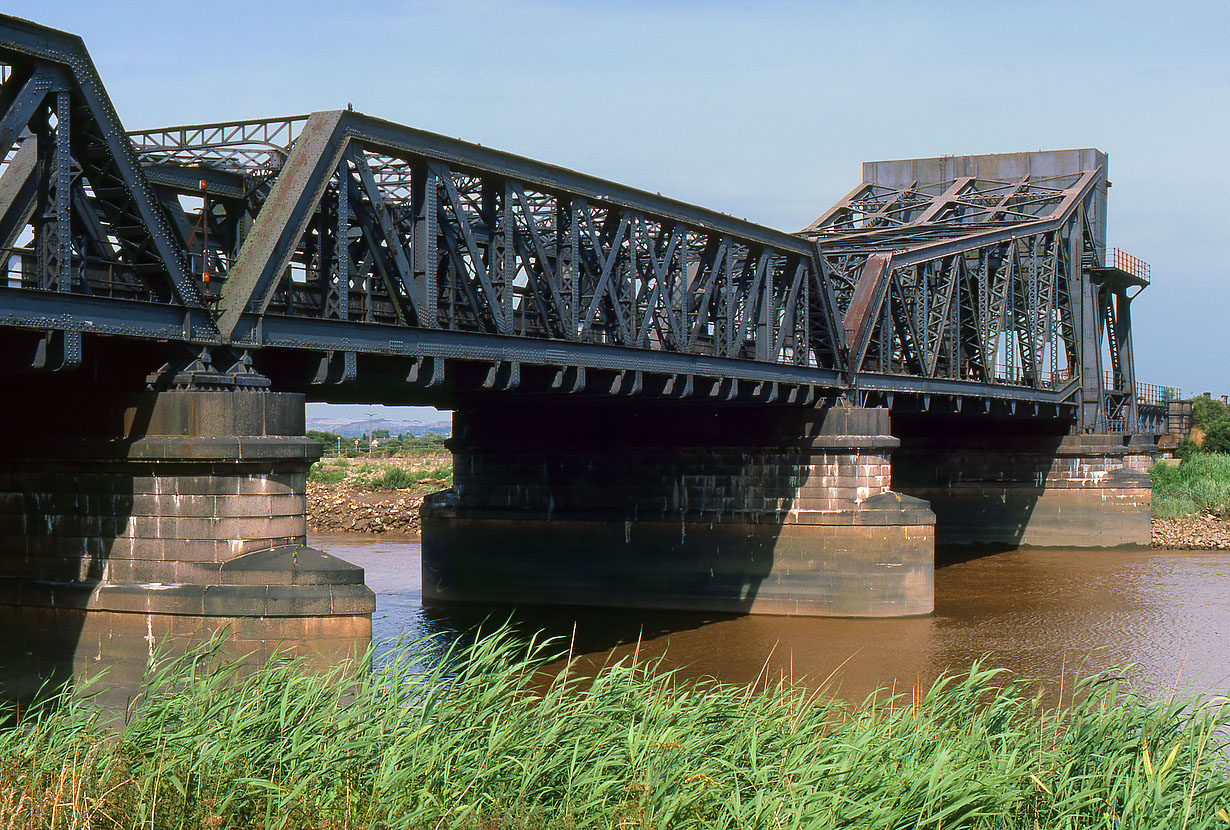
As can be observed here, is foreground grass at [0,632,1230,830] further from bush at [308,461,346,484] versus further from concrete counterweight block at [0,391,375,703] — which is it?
bush at [308,461,346,484]

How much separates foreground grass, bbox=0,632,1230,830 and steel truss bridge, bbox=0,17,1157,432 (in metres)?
7.03

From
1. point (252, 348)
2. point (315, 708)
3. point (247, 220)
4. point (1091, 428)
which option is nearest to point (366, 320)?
point (252, 348)

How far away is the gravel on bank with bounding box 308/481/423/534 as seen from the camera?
6531 centimetres

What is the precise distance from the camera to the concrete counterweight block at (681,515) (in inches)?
1501

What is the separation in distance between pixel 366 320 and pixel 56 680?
748cm

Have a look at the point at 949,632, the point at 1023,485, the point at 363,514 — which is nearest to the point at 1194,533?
the point at 1023,485

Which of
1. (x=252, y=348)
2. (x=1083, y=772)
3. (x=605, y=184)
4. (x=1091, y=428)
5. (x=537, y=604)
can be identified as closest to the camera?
(x=1083, y=772)

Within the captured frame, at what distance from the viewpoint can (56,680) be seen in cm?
2100

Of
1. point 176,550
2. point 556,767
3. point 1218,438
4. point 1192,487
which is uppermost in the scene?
point 1218,438

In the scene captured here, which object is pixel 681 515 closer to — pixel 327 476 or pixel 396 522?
pixel 396 522

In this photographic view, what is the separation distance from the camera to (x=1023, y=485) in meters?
63.3

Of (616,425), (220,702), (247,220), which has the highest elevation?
(247,220)

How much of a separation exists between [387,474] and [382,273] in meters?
61.3

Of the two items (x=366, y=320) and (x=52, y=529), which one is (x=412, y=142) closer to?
(x=366, y=320)
